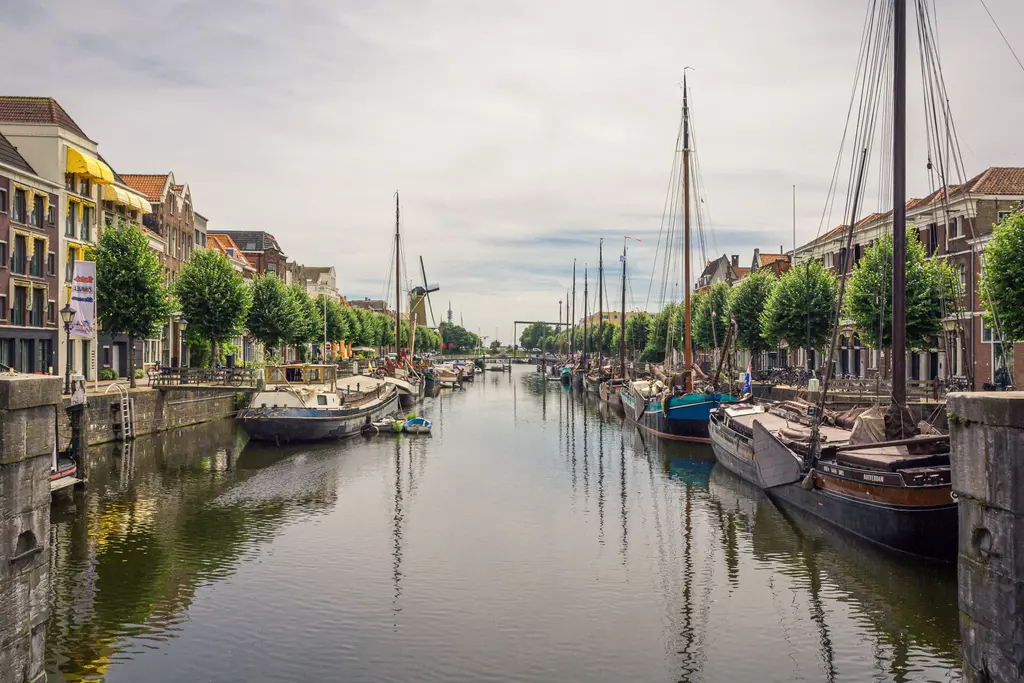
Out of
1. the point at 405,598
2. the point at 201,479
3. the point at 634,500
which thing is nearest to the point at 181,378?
the point at 201,479

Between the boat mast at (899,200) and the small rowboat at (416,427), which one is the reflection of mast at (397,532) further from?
the boat mast at (899,200)

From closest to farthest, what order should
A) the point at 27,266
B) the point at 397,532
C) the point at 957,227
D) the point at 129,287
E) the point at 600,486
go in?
the point at 397,532 → the point at 600,486 → the point at 129,287 → the point at 27,266 → the point at 957,227

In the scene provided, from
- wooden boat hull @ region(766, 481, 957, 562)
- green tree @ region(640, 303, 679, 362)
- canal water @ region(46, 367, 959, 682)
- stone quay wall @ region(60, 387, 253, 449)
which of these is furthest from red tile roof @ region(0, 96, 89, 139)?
green tree @ region(640, 303, 679, 362)

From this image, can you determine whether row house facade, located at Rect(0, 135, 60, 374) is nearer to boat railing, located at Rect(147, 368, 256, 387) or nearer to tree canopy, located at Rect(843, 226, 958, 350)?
boat railing, located at Rect(147, 368, 256, 387)

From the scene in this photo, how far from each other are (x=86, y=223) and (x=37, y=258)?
248 inches

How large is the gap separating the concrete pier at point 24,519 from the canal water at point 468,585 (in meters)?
3.80

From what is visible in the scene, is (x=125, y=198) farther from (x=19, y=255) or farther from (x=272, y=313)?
(x=272, y=313)

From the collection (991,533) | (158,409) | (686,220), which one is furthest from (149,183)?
(991,533)

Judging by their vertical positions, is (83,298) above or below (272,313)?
below

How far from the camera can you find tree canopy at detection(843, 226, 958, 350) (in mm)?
43250

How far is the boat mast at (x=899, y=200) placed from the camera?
23.0m

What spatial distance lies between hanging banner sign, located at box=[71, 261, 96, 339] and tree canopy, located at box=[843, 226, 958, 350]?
3610 centimetres

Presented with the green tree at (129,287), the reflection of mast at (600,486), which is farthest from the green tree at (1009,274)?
the green tree at (129,287)

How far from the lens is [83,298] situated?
3622 cm
